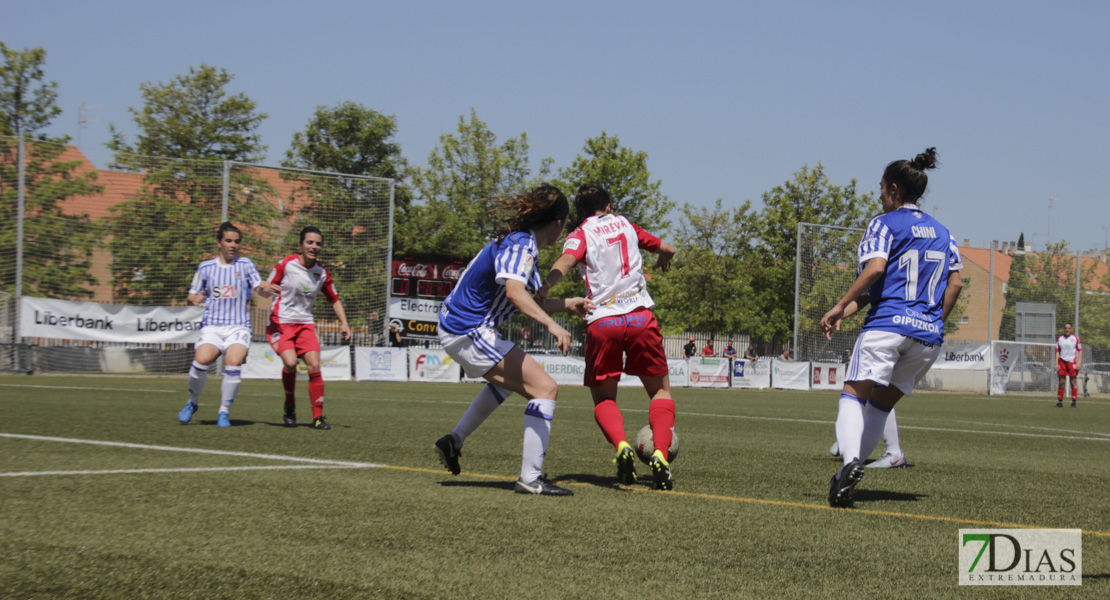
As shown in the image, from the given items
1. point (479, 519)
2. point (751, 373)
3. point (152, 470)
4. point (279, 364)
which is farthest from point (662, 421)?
point (751, 373)

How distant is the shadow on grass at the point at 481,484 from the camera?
512cm

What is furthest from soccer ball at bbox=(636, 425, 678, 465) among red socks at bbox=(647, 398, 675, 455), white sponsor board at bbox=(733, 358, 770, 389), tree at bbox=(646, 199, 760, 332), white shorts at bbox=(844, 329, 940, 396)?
tree at bbox=(646, 199, 760, 332)

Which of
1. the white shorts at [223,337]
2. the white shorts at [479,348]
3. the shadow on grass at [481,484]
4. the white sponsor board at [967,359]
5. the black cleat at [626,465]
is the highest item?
the white shorts at [479,348]

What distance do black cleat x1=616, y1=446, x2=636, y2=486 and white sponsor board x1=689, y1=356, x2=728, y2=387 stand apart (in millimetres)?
26386

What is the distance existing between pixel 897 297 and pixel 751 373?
27.3 meters

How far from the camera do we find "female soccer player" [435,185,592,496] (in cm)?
496

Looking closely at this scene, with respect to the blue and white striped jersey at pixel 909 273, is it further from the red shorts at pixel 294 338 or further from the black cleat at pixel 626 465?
the red shorts at pixel 294 338

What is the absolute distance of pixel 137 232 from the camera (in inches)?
967

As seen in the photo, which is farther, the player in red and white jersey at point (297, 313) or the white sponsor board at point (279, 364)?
the white sponsor board at point (279, 364)

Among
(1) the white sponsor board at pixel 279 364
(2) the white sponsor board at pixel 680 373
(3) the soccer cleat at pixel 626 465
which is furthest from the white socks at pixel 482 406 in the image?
(2) the white sponsor board at pixel 680 373

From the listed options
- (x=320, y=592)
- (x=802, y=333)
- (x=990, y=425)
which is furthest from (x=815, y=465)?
(x=802, y=333)

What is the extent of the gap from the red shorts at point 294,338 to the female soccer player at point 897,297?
6.01 meters

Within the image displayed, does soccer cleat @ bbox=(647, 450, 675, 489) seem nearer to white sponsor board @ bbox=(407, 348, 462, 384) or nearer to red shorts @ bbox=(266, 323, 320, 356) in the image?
red shorts @ bbox=(266, 323, 320, 356)

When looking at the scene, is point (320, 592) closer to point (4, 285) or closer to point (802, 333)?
point (4, 285)
